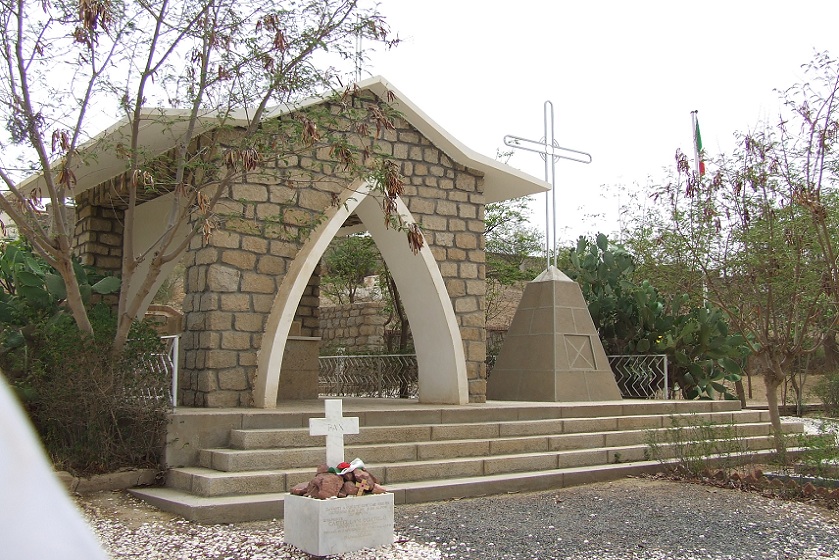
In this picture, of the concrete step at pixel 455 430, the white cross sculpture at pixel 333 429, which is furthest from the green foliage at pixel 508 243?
the white cross sculpture at pixel 333 429

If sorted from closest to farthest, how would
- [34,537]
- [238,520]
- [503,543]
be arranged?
[34,537] < [503,543] < [238,520]

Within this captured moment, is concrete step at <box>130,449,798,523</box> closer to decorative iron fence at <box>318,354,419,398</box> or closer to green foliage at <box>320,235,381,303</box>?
decorative iron fence at <box>318,354,419,398</box>

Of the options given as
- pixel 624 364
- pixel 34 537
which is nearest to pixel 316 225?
pixel 624 364

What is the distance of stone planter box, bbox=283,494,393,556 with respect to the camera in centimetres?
514

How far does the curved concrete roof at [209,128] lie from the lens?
819 centimetres

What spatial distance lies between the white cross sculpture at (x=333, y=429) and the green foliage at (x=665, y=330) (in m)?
8.36

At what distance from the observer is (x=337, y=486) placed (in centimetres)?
535

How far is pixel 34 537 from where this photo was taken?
0.72 metres

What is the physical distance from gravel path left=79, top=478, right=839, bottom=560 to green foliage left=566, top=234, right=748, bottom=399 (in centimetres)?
573

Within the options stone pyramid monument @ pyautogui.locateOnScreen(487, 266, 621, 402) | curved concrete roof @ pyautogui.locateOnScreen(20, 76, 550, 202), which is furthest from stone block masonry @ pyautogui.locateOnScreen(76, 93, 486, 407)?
stone pyramid monument @ pyautogui.locateOnScreen(487, 266, 621, 402)

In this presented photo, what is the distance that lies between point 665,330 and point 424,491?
729cm

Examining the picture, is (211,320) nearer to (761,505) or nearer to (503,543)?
(503,543)

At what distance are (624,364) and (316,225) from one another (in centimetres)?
683

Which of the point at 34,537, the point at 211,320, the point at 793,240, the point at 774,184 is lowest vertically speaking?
the point at 34,537
